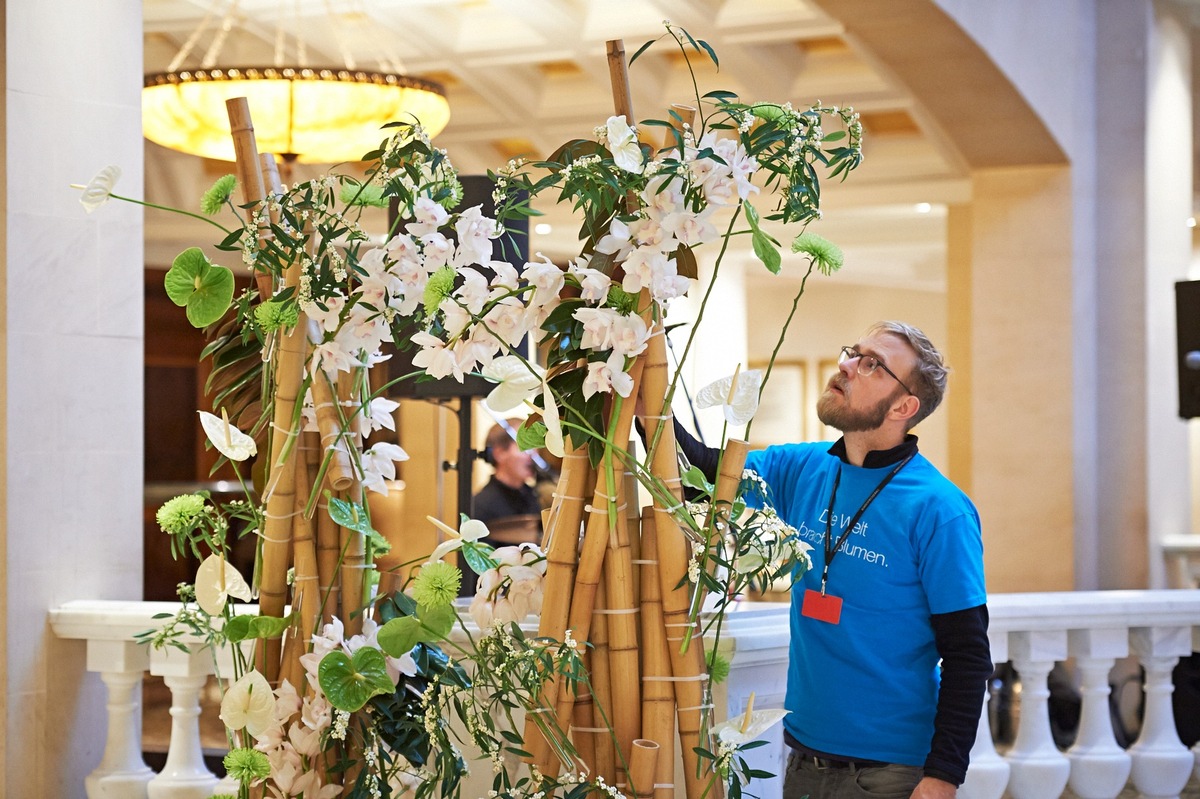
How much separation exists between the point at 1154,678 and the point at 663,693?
1903 millimetres

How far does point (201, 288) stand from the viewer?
164cm

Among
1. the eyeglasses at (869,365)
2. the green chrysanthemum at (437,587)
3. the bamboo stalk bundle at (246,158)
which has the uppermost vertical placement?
the bamboo stalk bundle at (246,158)

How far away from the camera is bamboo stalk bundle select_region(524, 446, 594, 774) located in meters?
1.53

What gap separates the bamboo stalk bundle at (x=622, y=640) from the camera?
1.52 m

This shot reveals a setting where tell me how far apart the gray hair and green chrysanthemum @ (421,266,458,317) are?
957 millimetres

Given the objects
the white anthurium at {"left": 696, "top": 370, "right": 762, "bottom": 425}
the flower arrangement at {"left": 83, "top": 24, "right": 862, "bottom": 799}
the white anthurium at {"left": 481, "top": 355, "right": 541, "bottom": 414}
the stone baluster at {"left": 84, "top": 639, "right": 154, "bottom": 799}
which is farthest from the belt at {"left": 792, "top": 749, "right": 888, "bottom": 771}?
the stone baluster at {"left": 84, "top": 639, "right": 154, "bottom": 799}

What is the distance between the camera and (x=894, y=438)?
2.23m

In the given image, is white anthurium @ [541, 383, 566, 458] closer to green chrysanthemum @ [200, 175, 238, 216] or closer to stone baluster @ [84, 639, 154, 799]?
green chrysanthemum @ [200, 175, 238, 216]

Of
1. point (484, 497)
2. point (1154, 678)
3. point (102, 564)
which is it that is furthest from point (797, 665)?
point (484, 497)

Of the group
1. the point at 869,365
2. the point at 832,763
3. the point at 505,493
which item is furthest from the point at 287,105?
the point at 832,763

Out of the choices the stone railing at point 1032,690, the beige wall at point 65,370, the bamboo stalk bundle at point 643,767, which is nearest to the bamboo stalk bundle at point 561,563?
the bamboo stalk bundle at point 643,767

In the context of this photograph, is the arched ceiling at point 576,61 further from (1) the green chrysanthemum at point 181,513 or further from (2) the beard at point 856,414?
(1) the green chrysanthemum at point 181,513

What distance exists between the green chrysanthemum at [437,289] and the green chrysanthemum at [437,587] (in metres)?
0.29

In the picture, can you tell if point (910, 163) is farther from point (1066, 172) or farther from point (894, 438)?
point (894, 438)
